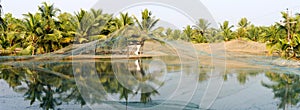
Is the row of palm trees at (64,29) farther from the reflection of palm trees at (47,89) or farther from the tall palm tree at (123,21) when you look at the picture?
the reflection of palm trees at (47,89)

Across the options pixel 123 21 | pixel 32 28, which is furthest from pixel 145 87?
pixel 123 21

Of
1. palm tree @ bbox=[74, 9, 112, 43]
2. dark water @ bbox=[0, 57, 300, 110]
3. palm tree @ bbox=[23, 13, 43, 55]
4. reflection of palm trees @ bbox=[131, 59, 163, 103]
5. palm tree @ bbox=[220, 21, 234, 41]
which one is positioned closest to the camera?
dark water @ bbox=[0, 57, 300, 110]

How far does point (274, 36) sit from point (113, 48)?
11222 mm

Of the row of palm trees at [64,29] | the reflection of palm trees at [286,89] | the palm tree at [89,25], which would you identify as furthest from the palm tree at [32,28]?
the reflection of palm trees at [286,89]

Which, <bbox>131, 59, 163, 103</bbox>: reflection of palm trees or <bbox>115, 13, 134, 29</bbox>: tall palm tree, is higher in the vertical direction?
<bbox>115, 13, 134, 29</bbox>: tall palm tree

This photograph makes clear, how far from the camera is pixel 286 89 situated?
311 inches

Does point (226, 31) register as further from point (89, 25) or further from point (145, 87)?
point (145, 87)

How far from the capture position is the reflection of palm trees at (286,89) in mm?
6426

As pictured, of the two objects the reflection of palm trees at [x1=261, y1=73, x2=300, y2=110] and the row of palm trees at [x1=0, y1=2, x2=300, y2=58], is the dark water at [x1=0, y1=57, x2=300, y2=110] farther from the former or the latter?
the row of palm trees at [x1=0, y1=2, x2=300, y2=58]

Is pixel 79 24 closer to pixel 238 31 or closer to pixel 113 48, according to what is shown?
pixel 113 48

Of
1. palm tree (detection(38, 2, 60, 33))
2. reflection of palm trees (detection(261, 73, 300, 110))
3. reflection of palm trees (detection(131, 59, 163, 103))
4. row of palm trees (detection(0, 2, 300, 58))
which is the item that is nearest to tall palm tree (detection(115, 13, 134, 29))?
row of palm trees (detection(0, 2, 300, 58))

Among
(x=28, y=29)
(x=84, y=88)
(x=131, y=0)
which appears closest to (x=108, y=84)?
(x=84, y=88)

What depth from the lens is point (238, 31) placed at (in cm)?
2859

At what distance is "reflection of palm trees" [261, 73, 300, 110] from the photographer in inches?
253
